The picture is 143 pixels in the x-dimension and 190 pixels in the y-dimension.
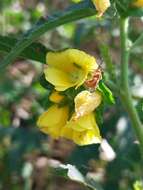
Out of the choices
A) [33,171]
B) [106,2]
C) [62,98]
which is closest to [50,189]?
[33,171]

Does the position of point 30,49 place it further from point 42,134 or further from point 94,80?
point 42,134

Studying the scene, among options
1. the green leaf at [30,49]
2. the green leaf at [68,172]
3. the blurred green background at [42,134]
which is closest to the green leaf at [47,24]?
the green leaf at [30,49]

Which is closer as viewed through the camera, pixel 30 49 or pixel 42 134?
pixel 30 49

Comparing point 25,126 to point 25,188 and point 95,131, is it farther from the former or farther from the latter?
point 95,131

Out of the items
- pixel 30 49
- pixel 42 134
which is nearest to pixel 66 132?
pixel 30 49

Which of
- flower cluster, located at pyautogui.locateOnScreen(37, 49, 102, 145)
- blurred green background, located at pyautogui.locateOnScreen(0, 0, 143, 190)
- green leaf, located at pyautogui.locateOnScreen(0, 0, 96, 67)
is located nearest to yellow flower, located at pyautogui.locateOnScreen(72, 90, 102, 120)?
flower cluster, located at pyautogui.locateOnScreen(37, 49, 102, 145)

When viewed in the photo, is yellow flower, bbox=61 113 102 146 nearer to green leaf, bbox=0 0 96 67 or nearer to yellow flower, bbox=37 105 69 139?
yellow flower, bbox=37 105 69 139
